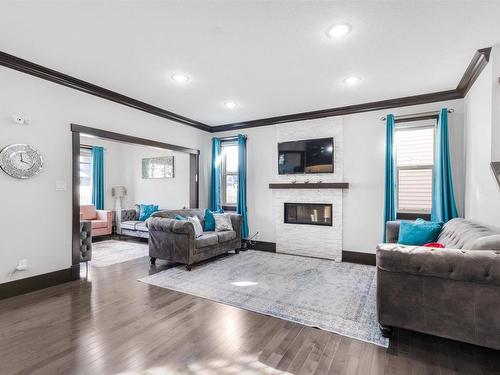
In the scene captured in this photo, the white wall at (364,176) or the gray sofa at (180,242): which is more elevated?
the white wall at (364,176)

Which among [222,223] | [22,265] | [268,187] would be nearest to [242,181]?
[268,187]

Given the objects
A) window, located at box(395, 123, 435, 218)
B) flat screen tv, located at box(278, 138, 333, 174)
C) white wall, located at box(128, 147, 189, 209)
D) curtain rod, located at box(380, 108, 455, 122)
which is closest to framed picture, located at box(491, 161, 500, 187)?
window, located at box(395, 123, 435, 218)

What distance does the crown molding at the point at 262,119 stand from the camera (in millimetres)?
2926

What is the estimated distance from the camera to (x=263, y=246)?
5414mm

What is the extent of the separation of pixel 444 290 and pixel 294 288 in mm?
1685

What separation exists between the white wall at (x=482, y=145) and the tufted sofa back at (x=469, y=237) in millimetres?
296

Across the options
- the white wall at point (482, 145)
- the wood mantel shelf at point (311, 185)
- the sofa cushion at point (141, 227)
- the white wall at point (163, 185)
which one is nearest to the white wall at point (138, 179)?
the white wall at point (163, 185)

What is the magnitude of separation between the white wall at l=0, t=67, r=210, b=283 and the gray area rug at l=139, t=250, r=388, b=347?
1241mm

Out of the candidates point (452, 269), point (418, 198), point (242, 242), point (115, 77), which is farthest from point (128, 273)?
point (418, 198)

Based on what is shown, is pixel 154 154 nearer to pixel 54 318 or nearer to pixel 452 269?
pixel 54 318

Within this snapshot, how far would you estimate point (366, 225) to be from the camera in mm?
4434

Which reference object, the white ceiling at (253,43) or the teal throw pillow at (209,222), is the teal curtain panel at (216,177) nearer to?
the teal throw pillow at (209,222)

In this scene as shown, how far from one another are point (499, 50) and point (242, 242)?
467 centimetres

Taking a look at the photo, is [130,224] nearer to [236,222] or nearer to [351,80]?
[236,222]
